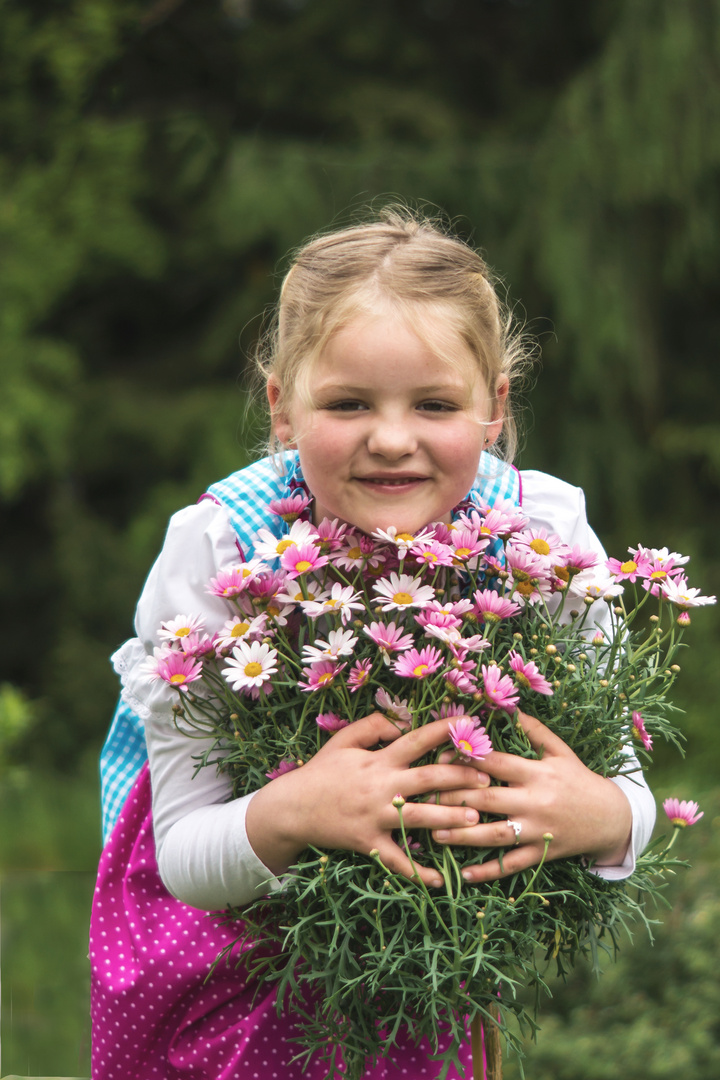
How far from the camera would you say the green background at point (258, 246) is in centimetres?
362

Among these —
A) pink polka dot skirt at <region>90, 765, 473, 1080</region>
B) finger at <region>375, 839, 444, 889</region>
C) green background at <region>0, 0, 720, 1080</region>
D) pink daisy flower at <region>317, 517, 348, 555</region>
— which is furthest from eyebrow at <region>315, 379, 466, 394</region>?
green background at <region>0, 0, 720, 1080</region>

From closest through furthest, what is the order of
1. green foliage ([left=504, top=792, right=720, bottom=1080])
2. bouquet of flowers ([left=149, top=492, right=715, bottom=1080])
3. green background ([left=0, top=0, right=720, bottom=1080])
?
bouquet of flowers ([left=149, top=492, right=715, bottom=1080]) → green foliage ([left=504, top=792, right=720, bottom=1080]) → green background ([left=0, top=0, right=720, bottom=1080])

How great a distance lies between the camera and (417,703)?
107 centimetres

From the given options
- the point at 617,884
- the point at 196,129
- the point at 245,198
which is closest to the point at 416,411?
the point at 617,884

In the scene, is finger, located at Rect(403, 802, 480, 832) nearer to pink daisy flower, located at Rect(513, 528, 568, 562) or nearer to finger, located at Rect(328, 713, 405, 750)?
finger, located at Rect(328, 713, 405, 750)

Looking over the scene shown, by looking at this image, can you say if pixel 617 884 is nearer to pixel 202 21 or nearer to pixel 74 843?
pixel 74 843

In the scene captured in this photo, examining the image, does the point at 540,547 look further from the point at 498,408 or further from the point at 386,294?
the point at 386,294

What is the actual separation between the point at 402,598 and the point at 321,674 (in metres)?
0.11

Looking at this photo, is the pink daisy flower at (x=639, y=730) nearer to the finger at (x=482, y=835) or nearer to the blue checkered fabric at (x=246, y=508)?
the finger at (x=482, y=835)

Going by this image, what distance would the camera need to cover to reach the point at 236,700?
108 centimetres

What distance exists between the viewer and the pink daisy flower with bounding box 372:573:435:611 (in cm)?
105

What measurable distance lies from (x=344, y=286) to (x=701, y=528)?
10.4ft

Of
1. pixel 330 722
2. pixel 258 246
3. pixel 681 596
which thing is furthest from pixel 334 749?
pixel 258 246

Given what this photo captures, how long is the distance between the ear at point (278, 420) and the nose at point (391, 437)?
169mm
